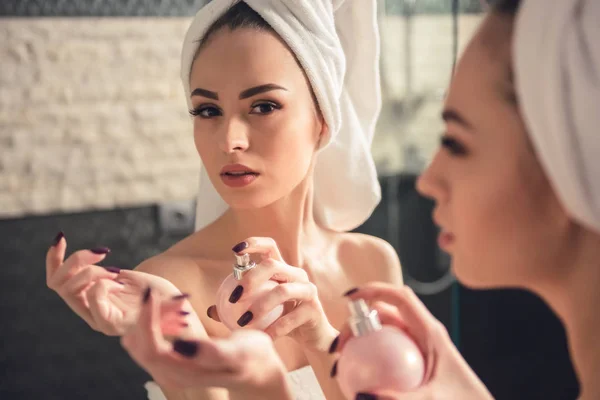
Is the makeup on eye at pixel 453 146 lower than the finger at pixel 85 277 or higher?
higher

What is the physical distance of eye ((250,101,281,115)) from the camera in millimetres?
682

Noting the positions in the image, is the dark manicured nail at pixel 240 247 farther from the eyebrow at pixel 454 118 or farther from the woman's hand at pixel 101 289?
the eyebrow at pixel 454 118

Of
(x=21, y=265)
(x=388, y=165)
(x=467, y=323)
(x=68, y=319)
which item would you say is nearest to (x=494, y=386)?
(x=467, y=323)

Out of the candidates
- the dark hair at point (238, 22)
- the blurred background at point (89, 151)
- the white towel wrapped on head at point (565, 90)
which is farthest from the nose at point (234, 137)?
the blurred background at point (89, 151)

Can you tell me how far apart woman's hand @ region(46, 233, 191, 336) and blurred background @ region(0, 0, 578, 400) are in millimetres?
887

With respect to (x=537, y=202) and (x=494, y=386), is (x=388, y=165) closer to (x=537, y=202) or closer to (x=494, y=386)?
(x=494, y=386)

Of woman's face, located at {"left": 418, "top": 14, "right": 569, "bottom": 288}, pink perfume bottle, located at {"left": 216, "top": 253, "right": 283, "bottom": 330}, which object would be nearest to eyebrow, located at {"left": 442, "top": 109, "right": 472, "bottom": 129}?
woman's face, located at {"left": 418, "top": 14, "right": 569, "bottom": 288}

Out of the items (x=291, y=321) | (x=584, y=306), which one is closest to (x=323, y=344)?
(x=291, y=321)

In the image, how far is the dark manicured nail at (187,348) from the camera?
404mm

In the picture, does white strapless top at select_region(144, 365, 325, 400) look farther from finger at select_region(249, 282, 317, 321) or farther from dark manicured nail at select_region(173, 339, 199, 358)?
dark manicured nail at select_region(173, 339, 199, 358)

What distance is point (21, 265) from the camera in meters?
1.40

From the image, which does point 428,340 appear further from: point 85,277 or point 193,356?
point 85,277

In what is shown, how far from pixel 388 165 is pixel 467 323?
491 millimetres

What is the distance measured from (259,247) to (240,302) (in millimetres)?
69
